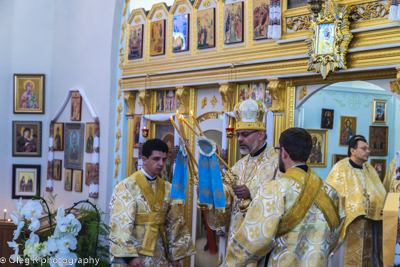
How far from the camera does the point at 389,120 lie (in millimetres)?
7711

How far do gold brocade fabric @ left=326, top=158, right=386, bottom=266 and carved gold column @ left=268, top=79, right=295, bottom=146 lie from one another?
847 millimetres

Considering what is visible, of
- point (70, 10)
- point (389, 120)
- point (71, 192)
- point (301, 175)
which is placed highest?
point (70, 10)

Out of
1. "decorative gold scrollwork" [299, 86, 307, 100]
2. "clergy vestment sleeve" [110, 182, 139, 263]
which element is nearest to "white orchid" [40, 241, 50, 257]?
"clergy vestment sleeve" [110, 182, 139, 263]

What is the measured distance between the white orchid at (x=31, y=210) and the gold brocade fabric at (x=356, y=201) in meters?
3.95

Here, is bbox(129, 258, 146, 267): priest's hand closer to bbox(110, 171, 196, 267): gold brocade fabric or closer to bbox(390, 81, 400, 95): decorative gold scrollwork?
bbox(110, 171, 196, 267): gold brocade fabric

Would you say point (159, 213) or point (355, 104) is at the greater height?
point (355, 104)

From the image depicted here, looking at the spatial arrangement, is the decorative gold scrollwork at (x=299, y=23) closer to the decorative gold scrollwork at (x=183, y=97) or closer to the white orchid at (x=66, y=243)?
the decorative gold scrollwork at (x=183, y=97)

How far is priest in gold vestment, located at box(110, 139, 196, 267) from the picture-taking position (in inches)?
171

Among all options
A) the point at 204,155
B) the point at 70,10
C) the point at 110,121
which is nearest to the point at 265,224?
the point at 204,155

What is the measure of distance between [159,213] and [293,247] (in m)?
1.80

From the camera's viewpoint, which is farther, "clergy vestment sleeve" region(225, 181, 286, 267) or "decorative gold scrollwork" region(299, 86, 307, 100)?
"decorative gold scrollwork" region(299, 86, 307, 100)

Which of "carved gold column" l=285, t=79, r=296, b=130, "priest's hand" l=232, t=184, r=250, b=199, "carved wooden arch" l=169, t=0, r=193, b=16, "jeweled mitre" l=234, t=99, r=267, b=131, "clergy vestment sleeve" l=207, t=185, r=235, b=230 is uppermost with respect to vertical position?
"carved wooden arch" l=169, t=0, r=193, b=16

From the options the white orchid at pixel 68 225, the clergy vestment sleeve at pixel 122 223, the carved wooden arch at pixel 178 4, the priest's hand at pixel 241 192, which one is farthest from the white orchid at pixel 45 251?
the carved wooden arch at pixel 178 4

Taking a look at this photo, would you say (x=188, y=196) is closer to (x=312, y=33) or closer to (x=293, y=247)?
(x=312, y=33)
